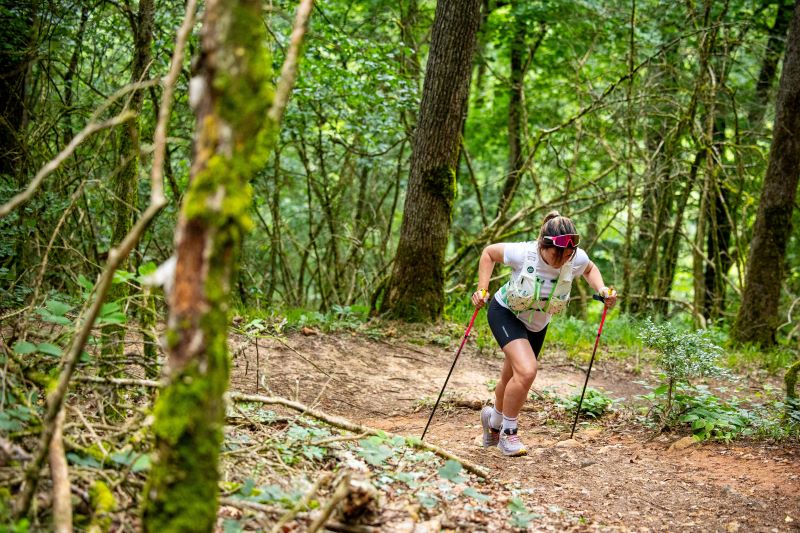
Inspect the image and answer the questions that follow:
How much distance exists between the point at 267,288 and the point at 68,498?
10919mm

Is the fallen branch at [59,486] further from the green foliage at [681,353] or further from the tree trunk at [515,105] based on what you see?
the tree trunk at [515,105]

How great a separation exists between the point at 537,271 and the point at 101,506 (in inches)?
140

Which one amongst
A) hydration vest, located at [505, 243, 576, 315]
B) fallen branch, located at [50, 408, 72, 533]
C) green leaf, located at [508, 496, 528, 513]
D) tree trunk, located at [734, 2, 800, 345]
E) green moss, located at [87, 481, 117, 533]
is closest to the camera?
fallen branch, located at [50, 408, 72, 533]

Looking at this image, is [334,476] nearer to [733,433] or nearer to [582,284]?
[733,433]

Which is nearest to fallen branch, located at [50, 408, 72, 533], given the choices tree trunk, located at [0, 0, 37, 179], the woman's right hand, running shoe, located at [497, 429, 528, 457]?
the woman's right hand

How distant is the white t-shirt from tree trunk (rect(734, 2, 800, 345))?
5.88 m

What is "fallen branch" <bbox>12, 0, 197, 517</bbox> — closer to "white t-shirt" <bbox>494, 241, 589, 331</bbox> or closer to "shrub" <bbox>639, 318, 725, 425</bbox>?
"white t-shirt" <bbox>494, 241, 589, 331</bbox>

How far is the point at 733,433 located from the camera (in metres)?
5.30

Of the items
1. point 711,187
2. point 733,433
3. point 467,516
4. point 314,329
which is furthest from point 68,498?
point 711,187

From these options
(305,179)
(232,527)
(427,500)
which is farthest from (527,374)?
(305,179)

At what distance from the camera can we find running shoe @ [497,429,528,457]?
5059 mm

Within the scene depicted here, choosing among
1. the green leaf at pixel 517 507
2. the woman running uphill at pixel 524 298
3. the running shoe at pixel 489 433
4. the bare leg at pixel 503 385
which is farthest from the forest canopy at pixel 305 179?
the running shoe at pixel 489 433

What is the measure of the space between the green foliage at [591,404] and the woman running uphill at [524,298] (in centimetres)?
134

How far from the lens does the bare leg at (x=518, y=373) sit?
190 inches
